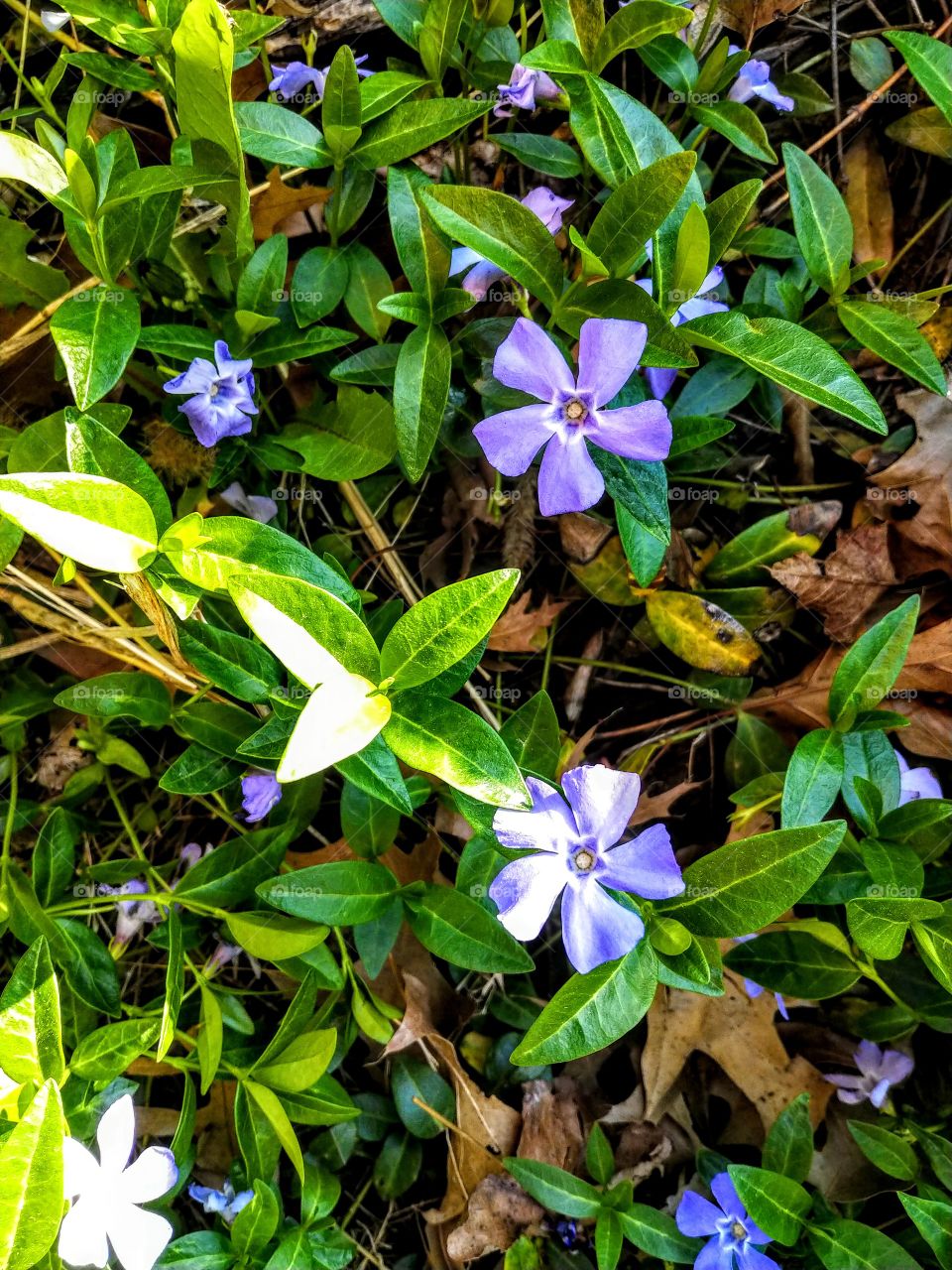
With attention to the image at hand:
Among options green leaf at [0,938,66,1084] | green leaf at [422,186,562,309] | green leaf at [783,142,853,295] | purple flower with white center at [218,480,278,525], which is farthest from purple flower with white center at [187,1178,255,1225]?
green leaf at [783,142,853,295]

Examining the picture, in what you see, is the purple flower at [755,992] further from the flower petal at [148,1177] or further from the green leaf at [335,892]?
the flower petal at [148,1177]

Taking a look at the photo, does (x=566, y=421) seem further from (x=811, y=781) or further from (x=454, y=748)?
(x=811, y=781)

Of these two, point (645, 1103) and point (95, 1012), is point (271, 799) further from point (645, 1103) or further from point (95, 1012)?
point (645, 1103)

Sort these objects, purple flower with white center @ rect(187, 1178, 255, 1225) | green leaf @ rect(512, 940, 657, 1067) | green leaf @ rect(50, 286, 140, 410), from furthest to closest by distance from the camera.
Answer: purple flower with white center @ rect(187, 1178, 255, 1225)
green leaf @ rect(50, 286, 140, 410)
green leaf @ rect(512, 940, 657, 1067)

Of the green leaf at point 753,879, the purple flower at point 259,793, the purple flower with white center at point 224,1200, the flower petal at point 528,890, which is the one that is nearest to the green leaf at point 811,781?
the green leaf at point 753,879

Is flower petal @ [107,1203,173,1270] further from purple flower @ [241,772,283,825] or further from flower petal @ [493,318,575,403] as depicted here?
flower petal @ [493,318,575,403]

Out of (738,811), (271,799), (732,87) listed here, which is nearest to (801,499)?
(738,811)
